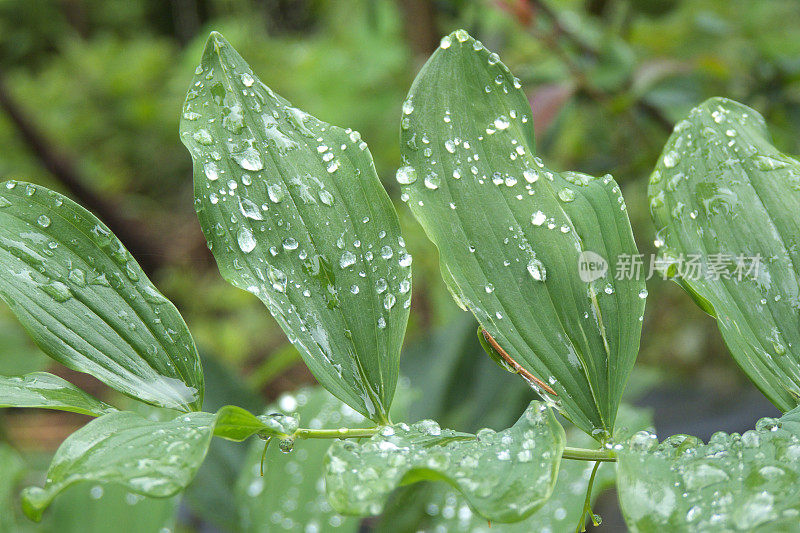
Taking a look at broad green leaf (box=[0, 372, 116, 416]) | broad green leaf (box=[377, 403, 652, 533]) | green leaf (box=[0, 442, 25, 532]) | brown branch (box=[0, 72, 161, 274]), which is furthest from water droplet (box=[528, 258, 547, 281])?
brown branch (box=[0, 72, 161, 274])

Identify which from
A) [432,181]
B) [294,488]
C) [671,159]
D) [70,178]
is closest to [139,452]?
[432,181]

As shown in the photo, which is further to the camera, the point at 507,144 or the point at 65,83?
the point at 65,83

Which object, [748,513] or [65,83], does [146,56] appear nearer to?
[65,83]

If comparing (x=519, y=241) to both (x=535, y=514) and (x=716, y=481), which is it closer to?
(x=716, y=481)

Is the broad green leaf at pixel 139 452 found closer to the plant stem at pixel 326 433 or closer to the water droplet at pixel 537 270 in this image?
the plant stem at pixel 326 433

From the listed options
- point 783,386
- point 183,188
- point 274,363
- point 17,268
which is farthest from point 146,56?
point 783,386

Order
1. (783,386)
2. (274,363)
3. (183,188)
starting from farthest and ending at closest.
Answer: (183,188) < (274,363) < (783,386)

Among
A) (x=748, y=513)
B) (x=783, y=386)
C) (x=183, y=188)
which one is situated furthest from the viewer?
(x=183, y=188)

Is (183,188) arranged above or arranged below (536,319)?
above
